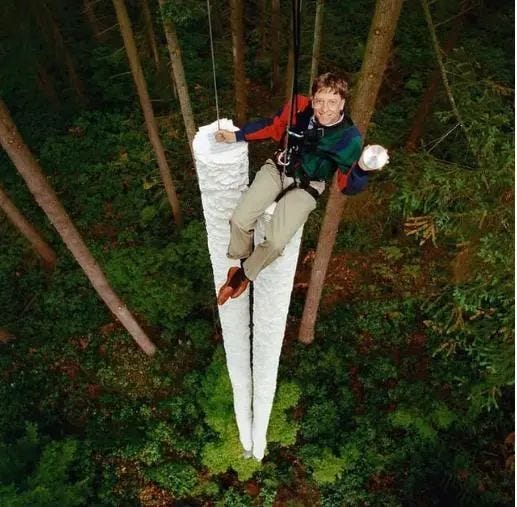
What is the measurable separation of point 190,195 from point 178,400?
5.28 m

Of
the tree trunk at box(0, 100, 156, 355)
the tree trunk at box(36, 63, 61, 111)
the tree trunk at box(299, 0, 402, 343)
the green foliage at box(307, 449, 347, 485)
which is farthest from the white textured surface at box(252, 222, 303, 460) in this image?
the tree trunk at box(36, 63, 61, 111)

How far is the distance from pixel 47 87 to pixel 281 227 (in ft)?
45.3

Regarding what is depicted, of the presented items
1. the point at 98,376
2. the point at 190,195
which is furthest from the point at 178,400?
the point at 190,195

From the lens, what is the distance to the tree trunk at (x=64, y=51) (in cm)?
1270

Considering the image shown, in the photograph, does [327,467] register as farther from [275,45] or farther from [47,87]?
[47,87]

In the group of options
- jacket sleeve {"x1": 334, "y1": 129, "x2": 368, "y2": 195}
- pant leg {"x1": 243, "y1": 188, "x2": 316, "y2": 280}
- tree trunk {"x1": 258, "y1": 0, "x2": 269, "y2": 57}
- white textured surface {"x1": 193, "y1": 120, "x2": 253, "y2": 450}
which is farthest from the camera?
tree trunk {"x1": 258, "y1": 0, "x2": 269, "y2": 57}

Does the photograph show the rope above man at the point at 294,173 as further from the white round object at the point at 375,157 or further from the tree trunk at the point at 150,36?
the tree trunk at the point at 150,36

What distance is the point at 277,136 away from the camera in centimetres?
374

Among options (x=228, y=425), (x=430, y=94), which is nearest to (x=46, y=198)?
(x=228, y=425)

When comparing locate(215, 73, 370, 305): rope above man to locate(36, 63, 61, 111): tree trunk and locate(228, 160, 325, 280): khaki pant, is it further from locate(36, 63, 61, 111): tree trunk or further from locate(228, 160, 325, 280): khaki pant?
locate(36, 63, 61, 111): tree trunk

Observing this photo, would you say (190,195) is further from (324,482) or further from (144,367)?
(324,482)

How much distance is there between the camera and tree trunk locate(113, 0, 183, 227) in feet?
26.0

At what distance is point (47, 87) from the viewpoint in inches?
565

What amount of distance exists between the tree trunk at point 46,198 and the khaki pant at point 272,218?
13.0ft
